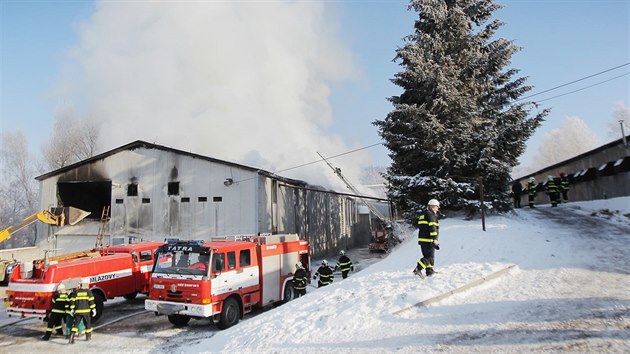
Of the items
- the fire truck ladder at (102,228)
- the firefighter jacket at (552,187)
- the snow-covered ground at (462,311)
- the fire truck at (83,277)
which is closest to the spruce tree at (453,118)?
the snow-covered ground at (462,311)

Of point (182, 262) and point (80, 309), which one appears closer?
point (80, 309)

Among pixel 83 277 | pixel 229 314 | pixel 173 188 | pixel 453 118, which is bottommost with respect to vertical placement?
pixel 229 314

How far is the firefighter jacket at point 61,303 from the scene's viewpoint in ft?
32.6

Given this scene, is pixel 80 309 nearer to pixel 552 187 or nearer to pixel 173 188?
pixel 173 188

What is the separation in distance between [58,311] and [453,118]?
14350mm

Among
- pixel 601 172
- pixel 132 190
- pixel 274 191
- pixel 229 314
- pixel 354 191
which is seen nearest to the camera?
pixel 229 314

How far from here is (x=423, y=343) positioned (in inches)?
235

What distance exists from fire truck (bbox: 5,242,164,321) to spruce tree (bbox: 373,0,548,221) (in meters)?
10.2

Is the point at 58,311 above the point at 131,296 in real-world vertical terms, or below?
above

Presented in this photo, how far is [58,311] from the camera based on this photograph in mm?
10008

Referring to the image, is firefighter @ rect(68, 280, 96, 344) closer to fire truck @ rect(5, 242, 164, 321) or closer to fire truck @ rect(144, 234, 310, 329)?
fire truck @ rect(5, 242, 164, 321)

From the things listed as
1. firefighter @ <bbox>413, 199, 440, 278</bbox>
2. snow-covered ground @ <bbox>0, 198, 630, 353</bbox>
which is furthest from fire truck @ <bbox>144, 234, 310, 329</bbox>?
firefighter @ <bbox>413, 199, 440, 278</bbox>

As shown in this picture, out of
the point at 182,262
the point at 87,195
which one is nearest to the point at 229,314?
the point at 182,262

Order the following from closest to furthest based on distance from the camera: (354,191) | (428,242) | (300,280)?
(428,242), (300,280), (354,191)
